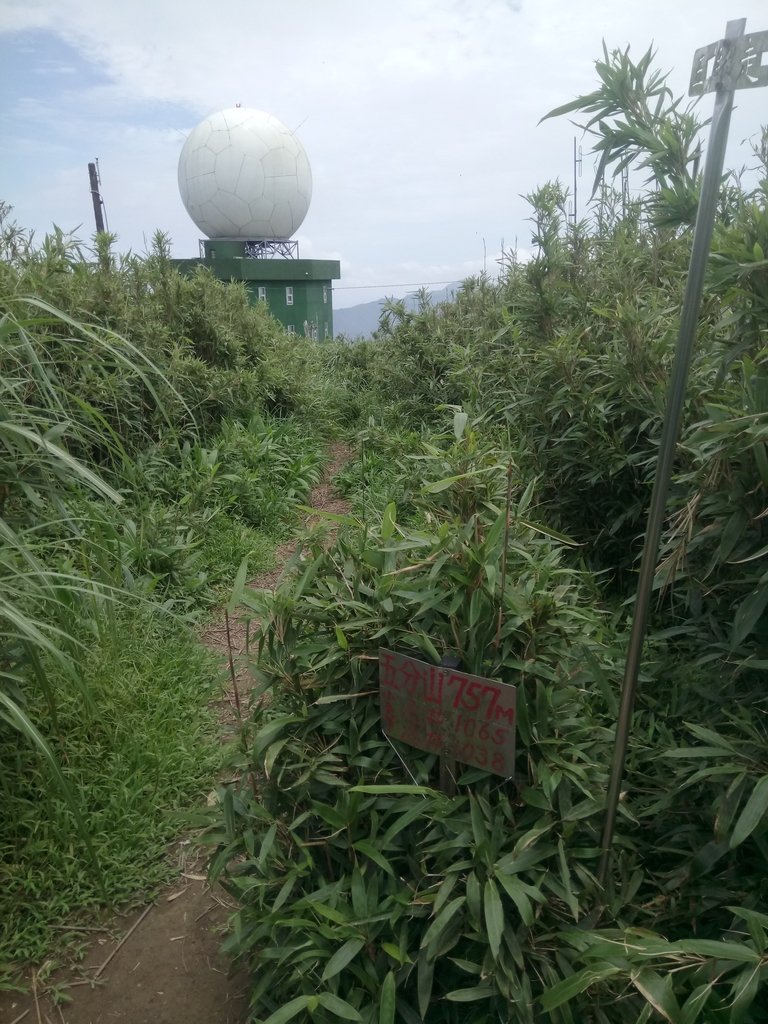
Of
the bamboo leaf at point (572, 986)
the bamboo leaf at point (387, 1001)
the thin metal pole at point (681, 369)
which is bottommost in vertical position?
the bamboo leaf at point (387, 1001)

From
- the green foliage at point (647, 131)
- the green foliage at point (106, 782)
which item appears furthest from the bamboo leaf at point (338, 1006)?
the green foliage at point (647, 131)

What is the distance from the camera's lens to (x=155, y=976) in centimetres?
167

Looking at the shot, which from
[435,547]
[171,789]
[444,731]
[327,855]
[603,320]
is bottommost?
[171,789]

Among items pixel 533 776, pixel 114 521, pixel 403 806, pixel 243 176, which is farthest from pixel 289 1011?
pixel 243 176

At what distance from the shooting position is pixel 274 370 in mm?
5809

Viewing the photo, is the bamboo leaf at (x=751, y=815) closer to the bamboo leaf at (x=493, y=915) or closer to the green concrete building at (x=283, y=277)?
the bamboo leaf at (x=493, y=915)

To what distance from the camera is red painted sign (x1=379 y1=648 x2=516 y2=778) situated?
4.42 feet

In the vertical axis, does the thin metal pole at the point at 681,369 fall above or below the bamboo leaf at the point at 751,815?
above

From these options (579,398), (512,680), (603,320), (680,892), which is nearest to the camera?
(680,892)

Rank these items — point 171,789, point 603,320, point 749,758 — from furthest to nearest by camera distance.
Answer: point 603,320, point 171,789, point 749,758

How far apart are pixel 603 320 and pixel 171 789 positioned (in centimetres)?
250

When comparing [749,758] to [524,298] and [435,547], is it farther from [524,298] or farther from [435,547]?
[524,298]

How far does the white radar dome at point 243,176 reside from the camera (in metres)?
13.3

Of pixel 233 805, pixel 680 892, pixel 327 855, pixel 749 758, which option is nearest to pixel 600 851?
pixel 680 892
